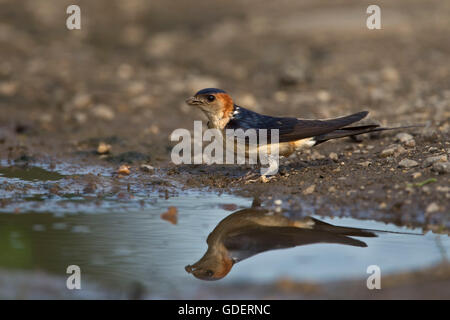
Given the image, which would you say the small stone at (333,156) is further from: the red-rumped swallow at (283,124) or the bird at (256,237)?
the bird at (256,237)

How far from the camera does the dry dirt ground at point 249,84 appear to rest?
620 cm

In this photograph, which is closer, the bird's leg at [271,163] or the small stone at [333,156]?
the bird's leg at [271,163]

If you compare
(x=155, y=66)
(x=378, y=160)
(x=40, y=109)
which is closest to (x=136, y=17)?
(x=155, y=66)

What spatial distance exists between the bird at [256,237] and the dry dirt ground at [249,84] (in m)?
0.41

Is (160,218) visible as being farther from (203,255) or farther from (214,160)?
(214,160)

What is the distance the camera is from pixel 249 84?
1145 cm

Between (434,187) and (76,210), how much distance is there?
3190 mm

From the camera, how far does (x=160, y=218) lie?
217 inches

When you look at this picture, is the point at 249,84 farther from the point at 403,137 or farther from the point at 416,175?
the point at 416,175

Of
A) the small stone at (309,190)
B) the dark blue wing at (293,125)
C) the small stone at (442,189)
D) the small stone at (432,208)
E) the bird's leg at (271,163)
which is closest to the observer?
the small stone at (432,208)

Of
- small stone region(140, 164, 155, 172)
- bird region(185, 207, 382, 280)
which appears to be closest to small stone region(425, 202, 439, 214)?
bird region(185, 207, 382, 280)

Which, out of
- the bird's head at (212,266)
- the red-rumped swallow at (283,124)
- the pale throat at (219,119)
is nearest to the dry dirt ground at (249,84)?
the red-rumped swallow at (283,124)

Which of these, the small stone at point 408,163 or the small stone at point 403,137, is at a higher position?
the small stone at point 403,137

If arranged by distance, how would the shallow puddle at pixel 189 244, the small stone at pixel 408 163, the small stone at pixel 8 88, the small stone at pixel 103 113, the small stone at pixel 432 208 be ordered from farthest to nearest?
the small stone at pixel 8 88 → the small stone at pixel 103 113 → the small stone at pixel 408 163 → the small stone at pixel 432 208 → the shallow puddle at pixel 189 244
